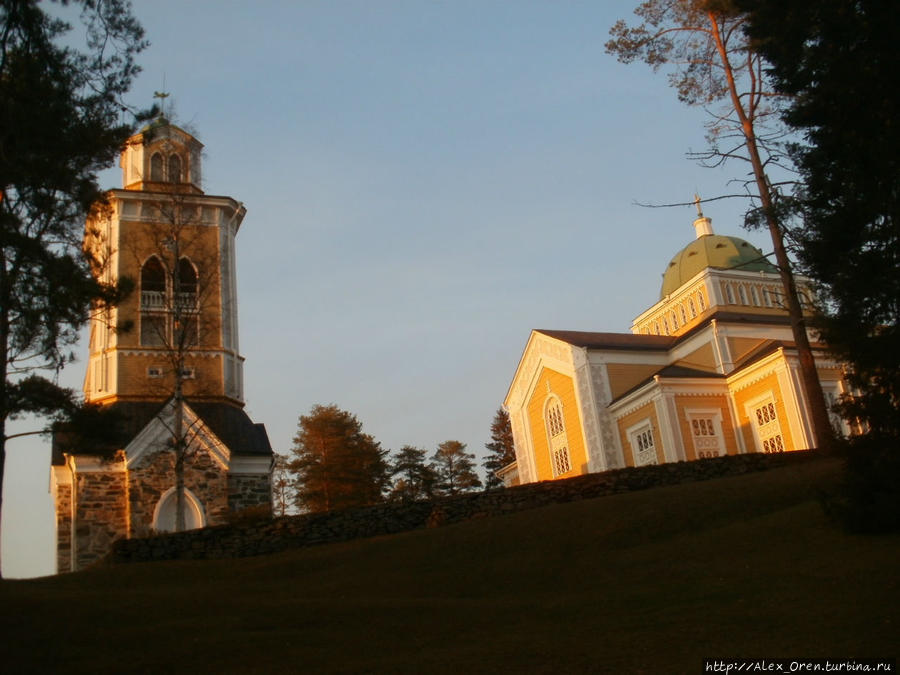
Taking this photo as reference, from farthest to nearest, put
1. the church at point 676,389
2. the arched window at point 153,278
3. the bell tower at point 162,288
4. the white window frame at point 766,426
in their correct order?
1. the church at point 676,389
2. the white window frame at point 766,426
3. the arched window at point 153,278
4. the bell tower at point 162,288

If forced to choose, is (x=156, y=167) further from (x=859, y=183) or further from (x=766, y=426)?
(x=859, y=183)

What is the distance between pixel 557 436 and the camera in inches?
1587

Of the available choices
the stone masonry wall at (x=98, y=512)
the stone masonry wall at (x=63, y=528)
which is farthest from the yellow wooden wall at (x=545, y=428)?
the stone masonry wall at (x=63, y=528)

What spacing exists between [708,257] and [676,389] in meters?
16.8

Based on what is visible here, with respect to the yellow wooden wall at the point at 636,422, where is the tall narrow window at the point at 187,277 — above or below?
above

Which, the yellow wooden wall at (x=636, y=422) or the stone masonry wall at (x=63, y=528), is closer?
the stone masonry wall at (x=63, y=528)

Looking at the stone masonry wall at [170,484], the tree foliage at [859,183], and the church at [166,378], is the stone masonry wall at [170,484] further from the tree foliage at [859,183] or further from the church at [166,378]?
the tree foliage at [859,183]

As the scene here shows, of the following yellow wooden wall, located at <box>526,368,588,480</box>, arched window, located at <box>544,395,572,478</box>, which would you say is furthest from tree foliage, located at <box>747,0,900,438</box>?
arched window, located at <box>544,395,572,478</box>

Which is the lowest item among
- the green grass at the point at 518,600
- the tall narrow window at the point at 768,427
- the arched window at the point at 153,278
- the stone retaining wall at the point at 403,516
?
the green grass at the point at 518,600

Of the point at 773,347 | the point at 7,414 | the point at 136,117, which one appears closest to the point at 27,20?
the point at 136,117

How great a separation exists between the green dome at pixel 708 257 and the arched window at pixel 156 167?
29.5m

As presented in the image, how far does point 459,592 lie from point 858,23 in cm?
1130

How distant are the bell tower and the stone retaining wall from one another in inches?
369

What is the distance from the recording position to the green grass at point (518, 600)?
9.65 metres
